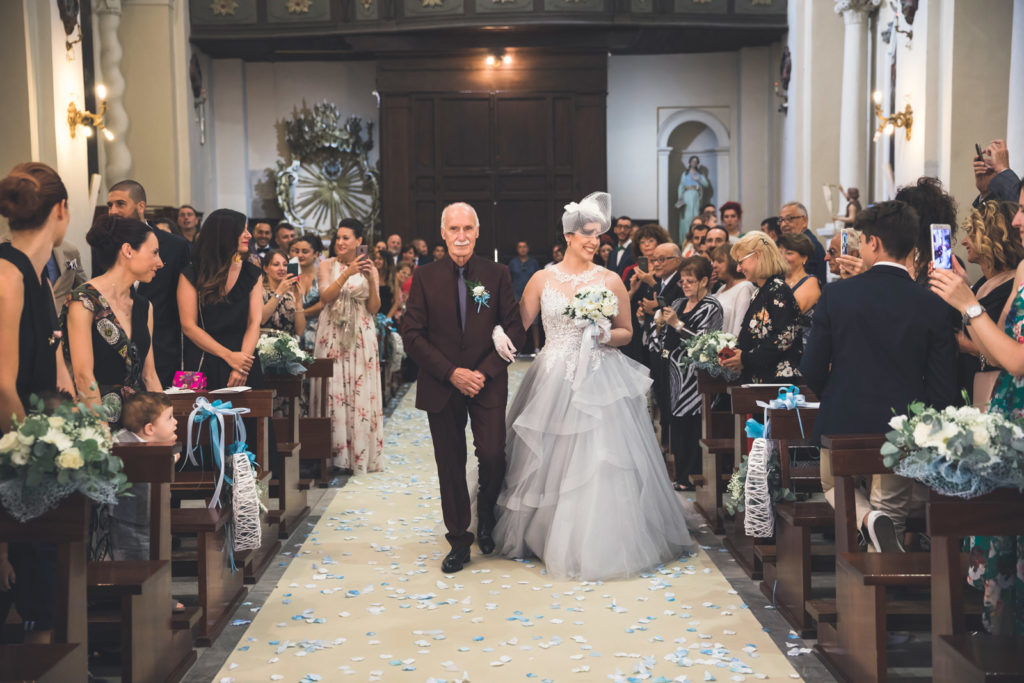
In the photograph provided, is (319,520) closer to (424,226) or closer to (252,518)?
(252,518)

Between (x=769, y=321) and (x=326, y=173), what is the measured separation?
14399mm

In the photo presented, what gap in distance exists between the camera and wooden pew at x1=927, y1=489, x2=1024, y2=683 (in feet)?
9.87

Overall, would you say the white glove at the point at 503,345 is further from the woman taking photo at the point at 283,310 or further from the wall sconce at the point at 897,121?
the wall sconce at the point at 897,121

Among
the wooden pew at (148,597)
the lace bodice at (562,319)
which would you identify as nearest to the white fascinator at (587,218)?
the lace bodice at (562,319)

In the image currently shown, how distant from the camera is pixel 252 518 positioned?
16.1ft

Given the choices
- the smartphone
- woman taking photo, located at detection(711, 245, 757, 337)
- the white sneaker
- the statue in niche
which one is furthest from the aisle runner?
the statue in niche

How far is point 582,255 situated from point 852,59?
931 centimetres

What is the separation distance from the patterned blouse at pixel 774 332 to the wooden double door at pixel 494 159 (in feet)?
39.9

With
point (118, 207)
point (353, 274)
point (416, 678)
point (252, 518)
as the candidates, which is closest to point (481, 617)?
point (416, 678)

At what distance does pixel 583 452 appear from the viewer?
555 cm

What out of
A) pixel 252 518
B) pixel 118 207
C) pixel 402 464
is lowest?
pixel 402 464

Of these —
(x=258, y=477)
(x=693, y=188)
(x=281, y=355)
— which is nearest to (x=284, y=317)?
(x=281, y=355)

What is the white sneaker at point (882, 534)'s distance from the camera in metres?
4.15

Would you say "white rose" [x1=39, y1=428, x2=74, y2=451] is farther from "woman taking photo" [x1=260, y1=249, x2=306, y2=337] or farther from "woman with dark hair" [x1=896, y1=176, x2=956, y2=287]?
"woman taking photo" [x1=260, y1=249, x2=306, y2=337]
